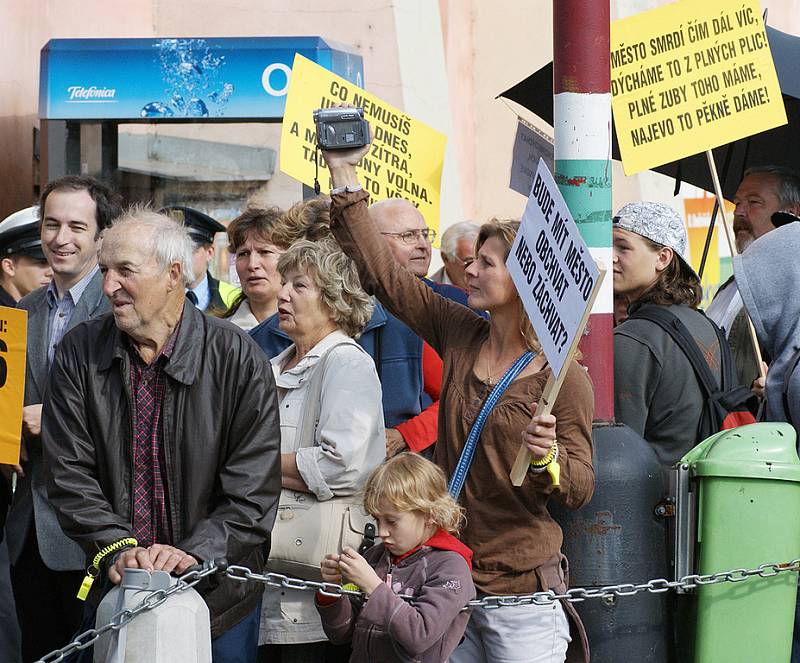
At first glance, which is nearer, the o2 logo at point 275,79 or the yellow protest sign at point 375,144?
the yellow protest sign at point 375,144

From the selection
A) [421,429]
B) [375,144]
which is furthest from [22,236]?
[421,429]

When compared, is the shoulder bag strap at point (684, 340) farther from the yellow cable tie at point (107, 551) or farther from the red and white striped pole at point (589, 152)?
the yellow cable tie at point (107, 551)

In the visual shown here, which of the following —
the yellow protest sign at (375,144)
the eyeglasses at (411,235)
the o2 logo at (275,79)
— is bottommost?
the eyeglasses at (411,235)

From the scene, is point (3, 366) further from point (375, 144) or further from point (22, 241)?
point (375, 144)

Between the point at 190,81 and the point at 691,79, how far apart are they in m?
4.35

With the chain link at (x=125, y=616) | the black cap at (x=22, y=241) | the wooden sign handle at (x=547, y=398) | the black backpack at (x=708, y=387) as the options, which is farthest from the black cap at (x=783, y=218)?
the black cap at (x=22, y=241)

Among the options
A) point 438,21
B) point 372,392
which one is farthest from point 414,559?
point 438,21

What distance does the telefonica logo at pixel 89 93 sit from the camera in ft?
32.5

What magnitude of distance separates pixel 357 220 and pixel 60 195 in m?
1.40

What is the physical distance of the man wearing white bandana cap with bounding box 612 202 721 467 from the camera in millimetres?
5492

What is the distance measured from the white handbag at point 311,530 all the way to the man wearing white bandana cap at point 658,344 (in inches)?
46.5

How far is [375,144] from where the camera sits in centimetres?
758

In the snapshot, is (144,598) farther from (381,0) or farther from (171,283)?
(381,0)

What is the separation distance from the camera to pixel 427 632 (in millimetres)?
4309
